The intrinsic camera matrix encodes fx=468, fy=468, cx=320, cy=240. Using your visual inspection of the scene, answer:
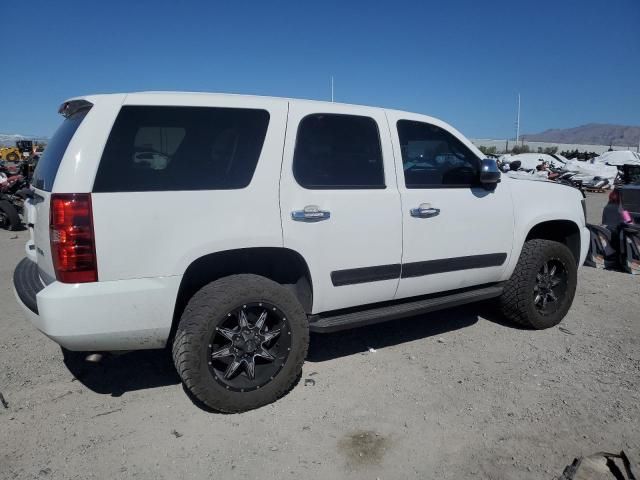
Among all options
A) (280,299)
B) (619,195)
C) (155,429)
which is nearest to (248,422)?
(155,429)

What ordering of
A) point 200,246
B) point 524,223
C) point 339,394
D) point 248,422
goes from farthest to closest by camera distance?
point 524,223 → point 339,394 → point 248,422 → point 200,246

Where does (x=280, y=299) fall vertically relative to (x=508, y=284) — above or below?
above

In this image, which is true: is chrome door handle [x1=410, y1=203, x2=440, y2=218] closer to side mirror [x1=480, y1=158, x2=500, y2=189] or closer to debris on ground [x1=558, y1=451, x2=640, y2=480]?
side mirror [x1=480, y1=158, x2=500, y2=189]

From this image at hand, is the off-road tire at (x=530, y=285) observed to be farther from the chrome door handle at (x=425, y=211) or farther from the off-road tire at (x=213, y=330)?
the off-road tire at (x=213, y=330)

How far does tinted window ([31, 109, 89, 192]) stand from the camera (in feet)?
8.88

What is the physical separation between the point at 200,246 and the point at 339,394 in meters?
1.45

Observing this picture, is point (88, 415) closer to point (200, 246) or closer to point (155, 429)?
point (155, 429)

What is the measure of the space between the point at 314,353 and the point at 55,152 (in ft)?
8.08

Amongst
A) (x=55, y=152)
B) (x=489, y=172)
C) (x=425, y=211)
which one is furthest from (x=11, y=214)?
(x=489, y=172)

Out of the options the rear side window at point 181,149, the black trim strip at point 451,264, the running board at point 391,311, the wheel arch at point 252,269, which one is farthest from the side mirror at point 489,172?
the rear side window at point 181,149

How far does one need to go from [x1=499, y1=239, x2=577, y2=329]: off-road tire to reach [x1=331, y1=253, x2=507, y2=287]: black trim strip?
315mm

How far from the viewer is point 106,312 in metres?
2.58

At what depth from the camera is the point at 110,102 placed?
8.83 feet

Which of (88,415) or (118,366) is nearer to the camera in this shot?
(88,415)
